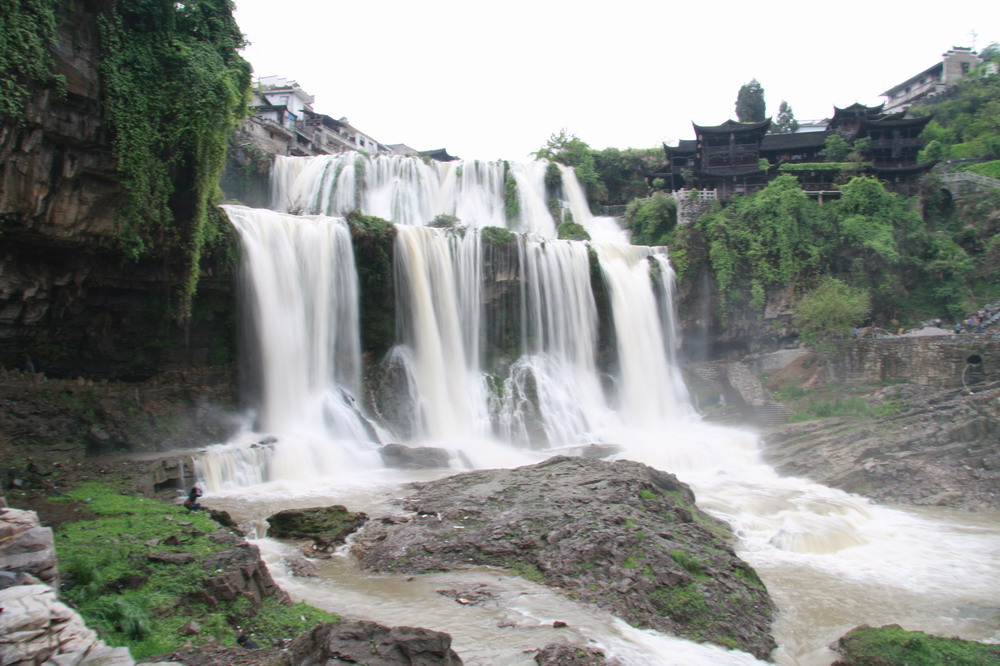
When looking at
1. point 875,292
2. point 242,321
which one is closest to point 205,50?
point 242,321

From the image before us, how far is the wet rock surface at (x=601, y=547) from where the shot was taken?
283 inches

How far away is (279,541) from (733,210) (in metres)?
24.8

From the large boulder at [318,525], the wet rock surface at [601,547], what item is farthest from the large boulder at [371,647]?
the large boulder at [318,525]

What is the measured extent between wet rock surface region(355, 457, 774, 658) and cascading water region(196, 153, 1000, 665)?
0.52 meters

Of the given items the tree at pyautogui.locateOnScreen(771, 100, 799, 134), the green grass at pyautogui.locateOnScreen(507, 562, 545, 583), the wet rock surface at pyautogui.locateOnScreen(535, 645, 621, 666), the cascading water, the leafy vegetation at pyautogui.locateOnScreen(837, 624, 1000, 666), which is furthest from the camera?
the tree at pyautogui.locateOnScreen(771, 100, 799, 134)

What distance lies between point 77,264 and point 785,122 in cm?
5658

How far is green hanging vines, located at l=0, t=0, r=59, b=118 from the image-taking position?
9359 mm

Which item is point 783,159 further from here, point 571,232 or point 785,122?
point 785,122

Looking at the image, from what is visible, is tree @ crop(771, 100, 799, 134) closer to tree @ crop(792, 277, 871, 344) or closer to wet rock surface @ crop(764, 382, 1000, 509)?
tree @ crop(792, 277, 871, 344)

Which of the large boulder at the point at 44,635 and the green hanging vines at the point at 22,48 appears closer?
the large boulder at the point at 44,635

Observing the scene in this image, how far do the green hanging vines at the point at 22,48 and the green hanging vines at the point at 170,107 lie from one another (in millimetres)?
1185

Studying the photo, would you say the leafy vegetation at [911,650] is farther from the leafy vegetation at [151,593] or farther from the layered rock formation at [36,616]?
the layered rock formation at [36,616]

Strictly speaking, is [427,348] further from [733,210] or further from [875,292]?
[875,292]

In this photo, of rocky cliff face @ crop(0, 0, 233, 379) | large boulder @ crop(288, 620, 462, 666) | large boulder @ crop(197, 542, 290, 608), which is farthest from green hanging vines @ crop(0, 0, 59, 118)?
large boulder @ crop(288, 620, 462, 666)
